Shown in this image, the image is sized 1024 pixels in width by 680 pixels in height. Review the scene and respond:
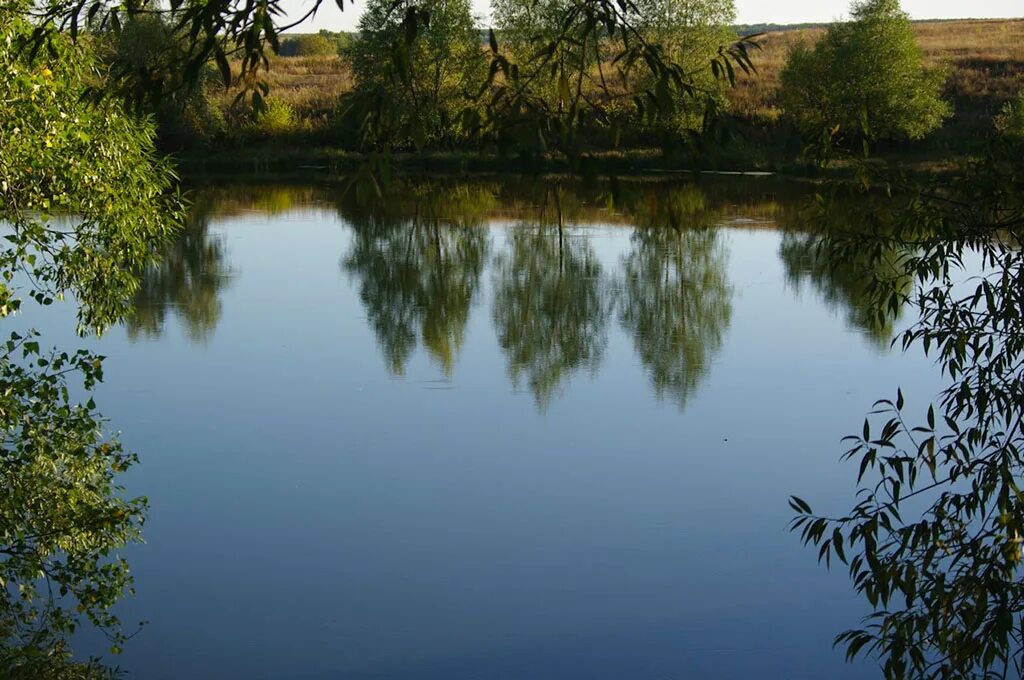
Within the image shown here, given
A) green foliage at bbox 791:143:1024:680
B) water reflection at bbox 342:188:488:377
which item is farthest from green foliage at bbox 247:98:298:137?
green foliage at bbox 791:143:1024:680

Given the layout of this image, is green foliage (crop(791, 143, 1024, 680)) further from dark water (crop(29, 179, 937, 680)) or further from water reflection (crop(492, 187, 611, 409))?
water reflection (crop(492, 187, 611, 409))

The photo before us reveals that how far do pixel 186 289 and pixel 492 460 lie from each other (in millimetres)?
6481

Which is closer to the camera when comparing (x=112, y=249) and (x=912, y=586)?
(x=912, y=586)

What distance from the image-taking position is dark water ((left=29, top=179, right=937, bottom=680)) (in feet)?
15.2

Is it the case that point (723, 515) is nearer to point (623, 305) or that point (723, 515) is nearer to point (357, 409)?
point (357, 409)

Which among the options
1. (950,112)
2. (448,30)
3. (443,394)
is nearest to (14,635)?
(443,394)

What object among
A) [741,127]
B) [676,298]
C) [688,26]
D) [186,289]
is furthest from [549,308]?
[688,26]

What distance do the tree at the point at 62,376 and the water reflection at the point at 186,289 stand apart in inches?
88.6

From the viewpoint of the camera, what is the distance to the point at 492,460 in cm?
684

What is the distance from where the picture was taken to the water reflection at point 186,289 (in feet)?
34.6

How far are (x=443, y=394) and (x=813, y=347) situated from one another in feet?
10.6

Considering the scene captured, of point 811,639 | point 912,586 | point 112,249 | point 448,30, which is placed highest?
point 448,30

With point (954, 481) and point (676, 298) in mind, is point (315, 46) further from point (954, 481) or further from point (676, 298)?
point (954, 481)

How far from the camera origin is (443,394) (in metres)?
8.27
